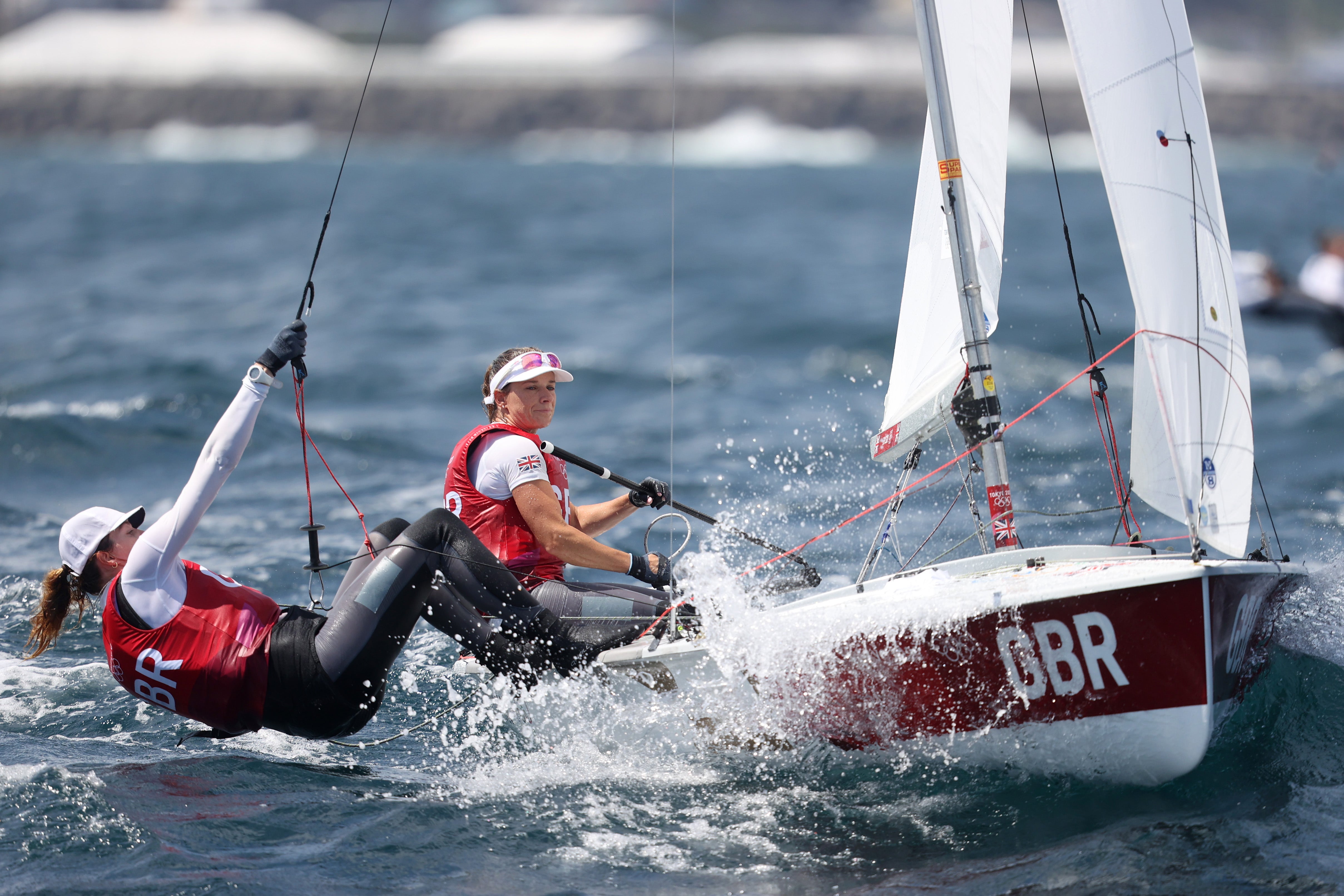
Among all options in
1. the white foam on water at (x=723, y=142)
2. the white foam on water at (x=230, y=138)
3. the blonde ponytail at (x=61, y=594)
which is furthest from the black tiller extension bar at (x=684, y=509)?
the white foam on water at (x=230, y=138)

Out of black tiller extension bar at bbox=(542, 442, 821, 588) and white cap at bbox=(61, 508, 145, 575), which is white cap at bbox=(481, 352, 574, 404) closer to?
black tiller extension bar at bbox=(542, 442, 821, 588)

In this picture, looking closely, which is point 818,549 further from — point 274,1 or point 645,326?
point 274,1

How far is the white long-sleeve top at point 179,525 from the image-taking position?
3.32m

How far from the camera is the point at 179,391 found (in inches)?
377

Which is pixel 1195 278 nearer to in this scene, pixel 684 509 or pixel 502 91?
pixel 684 509

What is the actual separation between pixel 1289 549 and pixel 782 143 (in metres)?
52.3

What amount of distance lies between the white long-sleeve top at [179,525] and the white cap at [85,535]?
11 cm

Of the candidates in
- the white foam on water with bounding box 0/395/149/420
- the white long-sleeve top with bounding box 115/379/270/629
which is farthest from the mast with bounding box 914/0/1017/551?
the white foam on water with bounding box 0/395/149/420

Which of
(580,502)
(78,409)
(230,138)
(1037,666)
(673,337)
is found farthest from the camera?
(230,138)

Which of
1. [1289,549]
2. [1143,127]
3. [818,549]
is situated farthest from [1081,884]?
[1289,549]

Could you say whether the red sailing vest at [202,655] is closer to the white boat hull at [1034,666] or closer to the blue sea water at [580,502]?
the blue sea water at [580,502]

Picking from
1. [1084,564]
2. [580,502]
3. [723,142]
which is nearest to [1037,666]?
[1084,564]

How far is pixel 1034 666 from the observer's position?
325cm

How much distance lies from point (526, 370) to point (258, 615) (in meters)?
1.05
